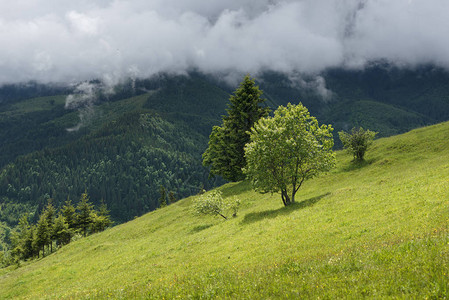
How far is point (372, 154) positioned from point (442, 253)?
42957 mm

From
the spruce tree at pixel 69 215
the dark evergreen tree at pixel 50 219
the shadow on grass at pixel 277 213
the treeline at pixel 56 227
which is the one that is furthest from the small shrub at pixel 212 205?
the spruce tree at pixel 69 215

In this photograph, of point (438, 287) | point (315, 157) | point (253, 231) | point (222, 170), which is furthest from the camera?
point (222, 170)

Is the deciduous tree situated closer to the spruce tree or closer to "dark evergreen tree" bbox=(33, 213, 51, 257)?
"dark evergreen tree" bbox=(33, 213, 51, 257)

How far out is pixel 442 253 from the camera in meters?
8.45

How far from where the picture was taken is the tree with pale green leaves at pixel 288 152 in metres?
29.5

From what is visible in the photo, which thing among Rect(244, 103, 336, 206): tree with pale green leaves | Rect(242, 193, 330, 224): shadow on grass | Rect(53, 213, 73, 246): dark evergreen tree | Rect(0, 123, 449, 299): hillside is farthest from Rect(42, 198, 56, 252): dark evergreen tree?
Rect(244, 103, 336, 206): tree with pale green leaves

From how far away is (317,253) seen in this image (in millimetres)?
13000

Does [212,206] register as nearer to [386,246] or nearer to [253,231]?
[253,231]

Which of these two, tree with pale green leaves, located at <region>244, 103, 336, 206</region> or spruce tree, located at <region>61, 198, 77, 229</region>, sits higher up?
tree with pale green leaves, located at <region>244, 103, 336, 206</region>

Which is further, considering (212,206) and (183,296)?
(212,206)

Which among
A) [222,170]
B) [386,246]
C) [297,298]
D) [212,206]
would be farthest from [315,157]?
[222,170]

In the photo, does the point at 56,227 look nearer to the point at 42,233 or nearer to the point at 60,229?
the point at 60,229

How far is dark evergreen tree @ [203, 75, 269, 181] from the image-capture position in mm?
57312

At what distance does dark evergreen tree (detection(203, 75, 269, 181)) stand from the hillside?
1564 centimetres
